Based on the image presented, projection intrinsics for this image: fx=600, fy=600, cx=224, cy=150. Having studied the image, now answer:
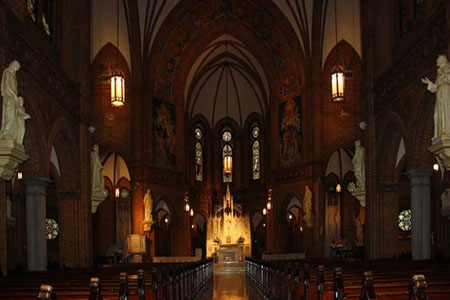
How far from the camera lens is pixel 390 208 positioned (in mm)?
22062

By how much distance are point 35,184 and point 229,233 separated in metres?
22.6

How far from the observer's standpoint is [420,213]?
1953 cm

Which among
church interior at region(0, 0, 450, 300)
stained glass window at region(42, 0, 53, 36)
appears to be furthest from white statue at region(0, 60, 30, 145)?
stained glass window at region(42, 0, 53, 36)

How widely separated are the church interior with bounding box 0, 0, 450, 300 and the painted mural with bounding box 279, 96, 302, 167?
108mm

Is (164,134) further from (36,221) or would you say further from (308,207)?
(36,221)

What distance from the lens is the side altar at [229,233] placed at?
128 feet

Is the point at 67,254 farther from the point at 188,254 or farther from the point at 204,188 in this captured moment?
the point at 204,188

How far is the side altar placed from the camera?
1535 inches

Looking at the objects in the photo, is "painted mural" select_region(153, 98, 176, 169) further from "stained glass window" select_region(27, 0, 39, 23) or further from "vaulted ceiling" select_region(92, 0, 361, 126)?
"stained glass window" select_region(27, 0, 39, 23)

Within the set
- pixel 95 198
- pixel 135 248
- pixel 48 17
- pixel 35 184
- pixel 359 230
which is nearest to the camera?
pixel 35 184

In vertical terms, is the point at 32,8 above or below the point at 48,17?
below

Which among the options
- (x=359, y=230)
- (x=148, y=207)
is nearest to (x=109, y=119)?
(x=148, y=207)

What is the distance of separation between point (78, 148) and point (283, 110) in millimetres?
20120

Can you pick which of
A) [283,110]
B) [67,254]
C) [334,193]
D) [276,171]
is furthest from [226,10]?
[67,254]
